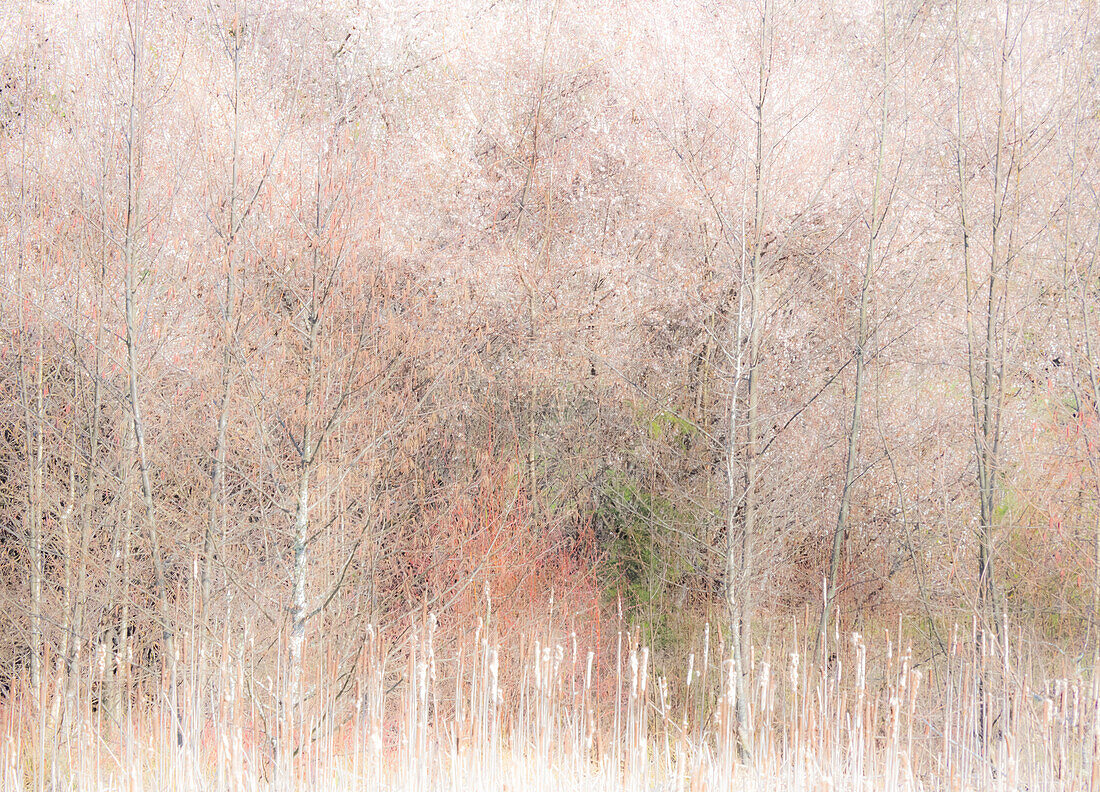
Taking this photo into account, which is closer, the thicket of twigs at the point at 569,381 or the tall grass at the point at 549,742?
the tall grass at the point at 549,742

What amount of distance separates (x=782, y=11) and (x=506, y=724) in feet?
22.1

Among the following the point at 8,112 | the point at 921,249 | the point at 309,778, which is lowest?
the point at 309,778

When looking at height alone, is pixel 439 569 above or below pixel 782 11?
below

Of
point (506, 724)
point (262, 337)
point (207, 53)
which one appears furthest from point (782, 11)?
point (207, 53)

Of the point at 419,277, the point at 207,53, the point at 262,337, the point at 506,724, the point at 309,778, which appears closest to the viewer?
the point at 309,778

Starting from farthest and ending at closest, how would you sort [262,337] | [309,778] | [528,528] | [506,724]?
[528,528]
[506,724]
[262,337]
[309,778]

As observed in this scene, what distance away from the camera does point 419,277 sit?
1119cm

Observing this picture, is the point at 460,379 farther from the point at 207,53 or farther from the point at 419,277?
the point at 207,53

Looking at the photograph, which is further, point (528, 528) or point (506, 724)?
point (528, 528)

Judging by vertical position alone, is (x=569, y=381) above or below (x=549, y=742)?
above

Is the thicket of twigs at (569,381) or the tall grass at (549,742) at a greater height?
the thicket of twigs at (569,381)

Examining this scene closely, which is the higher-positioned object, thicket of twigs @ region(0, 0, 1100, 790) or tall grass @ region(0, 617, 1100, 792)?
thicket of twigs @ region(0, 0, 1100, 790)

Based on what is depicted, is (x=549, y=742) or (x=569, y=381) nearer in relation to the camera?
(x=549, y=742)

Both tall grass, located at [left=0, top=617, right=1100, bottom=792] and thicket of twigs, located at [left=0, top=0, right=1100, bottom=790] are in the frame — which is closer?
tall grass, located at [left=0, top=617, right=1100, bottom=792]
